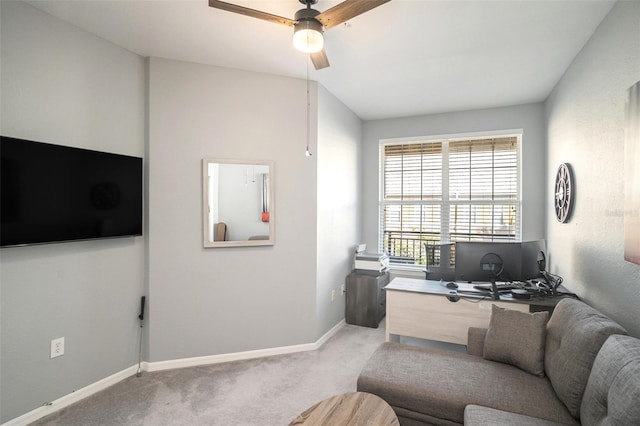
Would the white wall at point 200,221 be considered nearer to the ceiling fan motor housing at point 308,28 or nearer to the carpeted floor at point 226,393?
the carpeted floor at point 226,393

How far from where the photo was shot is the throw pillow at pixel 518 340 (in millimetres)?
1925

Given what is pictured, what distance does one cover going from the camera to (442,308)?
8.87 ft

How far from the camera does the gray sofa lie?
1339 mm

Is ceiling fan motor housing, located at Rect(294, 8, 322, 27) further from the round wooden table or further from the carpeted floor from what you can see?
the carpeted floor

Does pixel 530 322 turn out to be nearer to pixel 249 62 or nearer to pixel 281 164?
pixel 281 164

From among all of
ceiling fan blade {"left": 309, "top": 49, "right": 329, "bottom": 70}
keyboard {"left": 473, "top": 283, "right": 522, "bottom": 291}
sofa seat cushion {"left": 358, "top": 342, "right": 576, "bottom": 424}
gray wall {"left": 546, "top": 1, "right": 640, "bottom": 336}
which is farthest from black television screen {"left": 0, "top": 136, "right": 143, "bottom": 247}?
gray wall {"left": 546, "top": 1, "right": 640, "bottom": 336}

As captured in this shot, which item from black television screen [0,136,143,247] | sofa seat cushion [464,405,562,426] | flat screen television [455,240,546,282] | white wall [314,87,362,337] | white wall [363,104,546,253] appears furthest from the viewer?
white wall [363,104,546,253]

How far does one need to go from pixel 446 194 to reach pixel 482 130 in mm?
934

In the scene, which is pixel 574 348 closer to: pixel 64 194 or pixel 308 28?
pixel 308 28

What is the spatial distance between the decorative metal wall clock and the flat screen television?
566 mm

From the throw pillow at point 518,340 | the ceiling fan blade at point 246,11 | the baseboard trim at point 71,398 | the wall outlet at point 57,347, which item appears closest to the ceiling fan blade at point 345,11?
the ceiling fan blade at point 246,11

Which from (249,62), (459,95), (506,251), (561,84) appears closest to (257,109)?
(249,62)

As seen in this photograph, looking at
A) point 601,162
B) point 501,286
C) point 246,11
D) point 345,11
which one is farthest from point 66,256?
point 601,162

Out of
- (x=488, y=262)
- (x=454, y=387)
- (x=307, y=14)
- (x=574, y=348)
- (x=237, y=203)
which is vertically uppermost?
(x=307, y=14)
